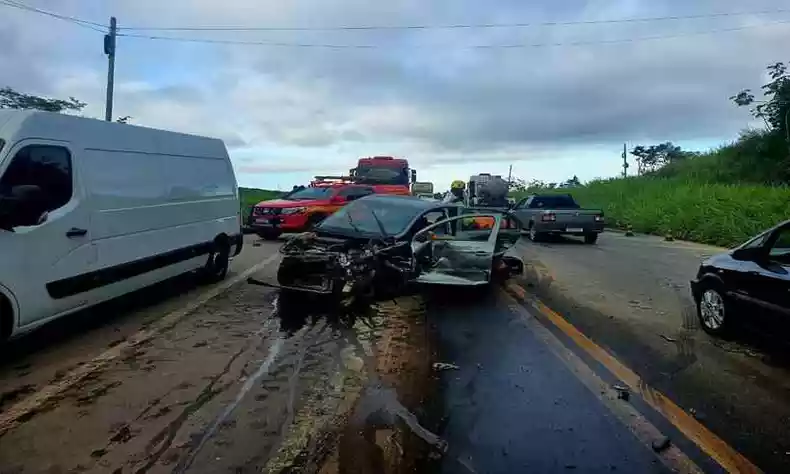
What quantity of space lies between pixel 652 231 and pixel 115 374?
26.7 m

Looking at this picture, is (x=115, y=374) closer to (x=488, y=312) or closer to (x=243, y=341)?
(x=243, y=341)

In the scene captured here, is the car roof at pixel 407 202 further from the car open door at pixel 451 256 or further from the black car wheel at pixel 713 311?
the black car wheel at pixel 713 311

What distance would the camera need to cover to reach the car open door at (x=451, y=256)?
968 centimetres

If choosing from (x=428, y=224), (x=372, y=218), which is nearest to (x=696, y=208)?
(x=428, y=224)

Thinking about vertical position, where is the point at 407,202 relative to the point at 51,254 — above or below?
above

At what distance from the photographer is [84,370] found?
19.2 ft

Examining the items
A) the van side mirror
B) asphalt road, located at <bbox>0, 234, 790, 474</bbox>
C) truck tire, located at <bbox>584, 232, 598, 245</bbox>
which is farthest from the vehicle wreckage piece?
truck tire, located at <bbox>584, 232, 598, 245</bbox>

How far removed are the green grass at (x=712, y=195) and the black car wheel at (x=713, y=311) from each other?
1538 centimetres

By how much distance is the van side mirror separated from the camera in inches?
227

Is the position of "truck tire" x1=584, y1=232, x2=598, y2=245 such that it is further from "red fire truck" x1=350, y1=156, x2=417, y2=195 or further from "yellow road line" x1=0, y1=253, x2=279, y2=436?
"yellow road line" x1=0, y1=253, x2=279, y2=436

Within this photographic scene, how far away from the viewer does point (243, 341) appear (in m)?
7.02

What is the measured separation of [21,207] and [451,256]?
5830mm

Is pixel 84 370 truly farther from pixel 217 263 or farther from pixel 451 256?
pixel 451 256

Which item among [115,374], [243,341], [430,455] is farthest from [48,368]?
[430,455]
